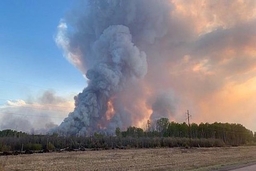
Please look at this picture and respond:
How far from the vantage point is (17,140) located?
54906 mm

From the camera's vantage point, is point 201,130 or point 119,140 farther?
point 201,130

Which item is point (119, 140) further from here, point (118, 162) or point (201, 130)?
point (201, 130)

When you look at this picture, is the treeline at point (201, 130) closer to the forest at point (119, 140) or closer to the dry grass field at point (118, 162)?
the forest at point (119, 140)

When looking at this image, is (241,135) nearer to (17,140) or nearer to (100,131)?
(100,131)

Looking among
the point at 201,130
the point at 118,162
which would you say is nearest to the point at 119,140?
the point at 118,162

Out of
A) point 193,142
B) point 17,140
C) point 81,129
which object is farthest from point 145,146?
point 17,140

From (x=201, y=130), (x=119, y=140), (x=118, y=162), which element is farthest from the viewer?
(x=201, y=130)

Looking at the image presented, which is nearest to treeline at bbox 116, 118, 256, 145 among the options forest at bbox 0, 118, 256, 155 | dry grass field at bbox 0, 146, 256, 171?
Answer: forest at bbox 0, 118, 256, 155

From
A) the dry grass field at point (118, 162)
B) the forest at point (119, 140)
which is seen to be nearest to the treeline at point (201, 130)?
the forest at point (119, 140)

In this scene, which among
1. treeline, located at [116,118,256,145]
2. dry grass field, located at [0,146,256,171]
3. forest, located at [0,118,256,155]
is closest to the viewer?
dry grass field, located at [0,146,256,171]

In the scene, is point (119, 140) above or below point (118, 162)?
above

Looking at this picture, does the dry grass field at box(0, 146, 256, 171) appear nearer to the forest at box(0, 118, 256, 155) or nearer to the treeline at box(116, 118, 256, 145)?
the forest at box(0, 118, 256, 155)

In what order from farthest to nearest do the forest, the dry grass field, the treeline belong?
the treeline → the forest → the dry grass field

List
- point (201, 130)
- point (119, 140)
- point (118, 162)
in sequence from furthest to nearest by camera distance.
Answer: point (201, 130) < point (119, 140) < point (118, 162)
